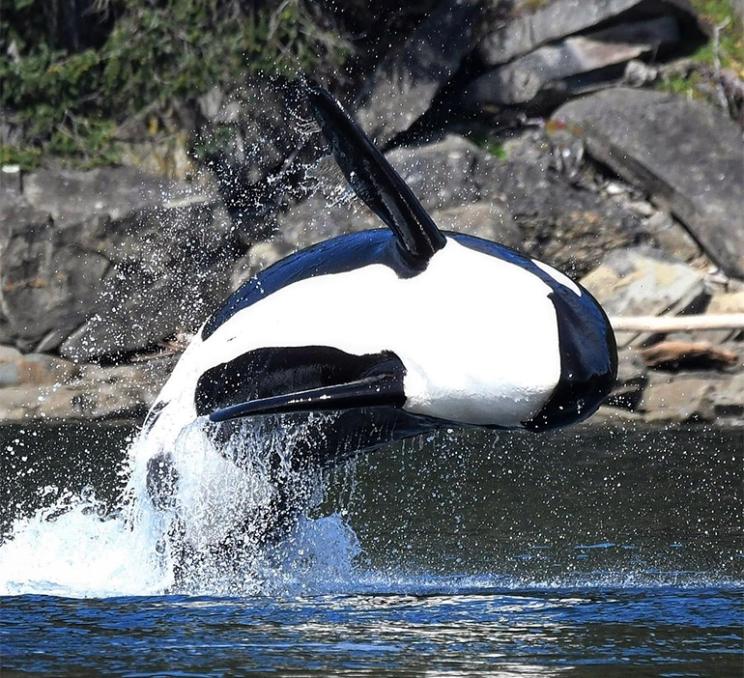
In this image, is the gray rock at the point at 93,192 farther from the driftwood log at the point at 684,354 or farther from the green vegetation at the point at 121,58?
the driftwood log at the point at 684,354

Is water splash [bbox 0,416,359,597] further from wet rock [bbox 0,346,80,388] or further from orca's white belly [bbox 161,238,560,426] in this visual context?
wet rock [bbox 0,346,80,388]

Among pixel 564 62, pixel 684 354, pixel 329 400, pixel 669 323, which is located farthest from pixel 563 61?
pixel 329 400

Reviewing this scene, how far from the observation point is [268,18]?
58.9ft

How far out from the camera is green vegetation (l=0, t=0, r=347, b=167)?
17.8m

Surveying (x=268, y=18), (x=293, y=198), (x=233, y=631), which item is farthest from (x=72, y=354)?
(x=233, y=631)

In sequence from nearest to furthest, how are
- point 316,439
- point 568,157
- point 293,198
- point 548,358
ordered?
point 548,358
point 316,439
point 293,198
point 568,157

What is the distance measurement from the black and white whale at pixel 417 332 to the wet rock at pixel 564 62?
12.4 m

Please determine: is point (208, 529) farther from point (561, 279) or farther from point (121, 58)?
point (121, 58)

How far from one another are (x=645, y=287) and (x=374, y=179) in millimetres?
8964

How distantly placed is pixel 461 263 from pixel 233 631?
65.3 inches

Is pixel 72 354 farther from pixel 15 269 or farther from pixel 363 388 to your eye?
pixel 363 388

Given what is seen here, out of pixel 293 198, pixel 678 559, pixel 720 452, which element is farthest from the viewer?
pixel 293 198

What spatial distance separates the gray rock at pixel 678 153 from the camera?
1592cm

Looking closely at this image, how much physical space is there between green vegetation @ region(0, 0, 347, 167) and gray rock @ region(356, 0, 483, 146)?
68 cm
